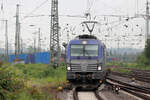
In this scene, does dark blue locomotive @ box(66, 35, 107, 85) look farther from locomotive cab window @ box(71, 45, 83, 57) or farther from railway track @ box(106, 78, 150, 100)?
railway track @ box(106, 78, 150, 100)

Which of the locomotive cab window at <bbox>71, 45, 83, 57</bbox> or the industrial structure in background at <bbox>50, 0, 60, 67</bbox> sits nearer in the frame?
the locomotive cab window at <bbox>71, 45, 83, 57</bbox>

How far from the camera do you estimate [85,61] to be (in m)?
18.9

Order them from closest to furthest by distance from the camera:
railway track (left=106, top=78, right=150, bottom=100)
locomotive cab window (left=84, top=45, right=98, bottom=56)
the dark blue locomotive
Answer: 1. railway track (left=106, top=78, right=150, bottom=100)
2. the dark blue locomotive
3. locomotive cab window (left=84, top=45, right=98, bottom=56)

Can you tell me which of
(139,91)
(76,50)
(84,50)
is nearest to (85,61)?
(84,50)

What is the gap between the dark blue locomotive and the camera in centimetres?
1858

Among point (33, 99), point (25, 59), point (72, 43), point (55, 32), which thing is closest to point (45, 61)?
point (25, 59)

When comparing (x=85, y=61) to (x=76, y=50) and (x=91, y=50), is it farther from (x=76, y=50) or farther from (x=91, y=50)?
(x=76, y=50)

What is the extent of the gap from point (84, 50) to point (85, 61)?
2.87 ft

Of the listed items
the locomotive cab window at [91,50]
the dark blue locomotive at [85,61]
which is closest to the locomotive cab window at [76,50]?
the dark blue locomotive at [85,61]

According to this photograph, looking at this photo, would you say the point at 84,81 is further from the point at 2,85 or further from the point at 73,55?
the point at 2,85

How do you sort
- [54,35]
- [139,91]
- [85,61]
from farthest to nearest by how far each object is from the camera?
1. [54,35]
2. [85,61]
3. [139,91]

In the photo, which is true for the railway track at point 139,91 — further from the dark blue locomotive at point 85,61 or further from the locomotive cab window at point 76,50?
the locomotive cab window at point 76,50

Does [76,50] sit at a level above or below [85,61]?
above

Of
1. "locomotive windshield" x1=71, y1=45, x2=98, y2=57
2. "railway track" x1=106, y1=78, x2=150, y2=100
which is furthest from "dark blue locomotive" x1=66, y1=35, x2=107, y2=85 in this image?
"railway track" x1=106, y1=78, x2=150, y2=100
